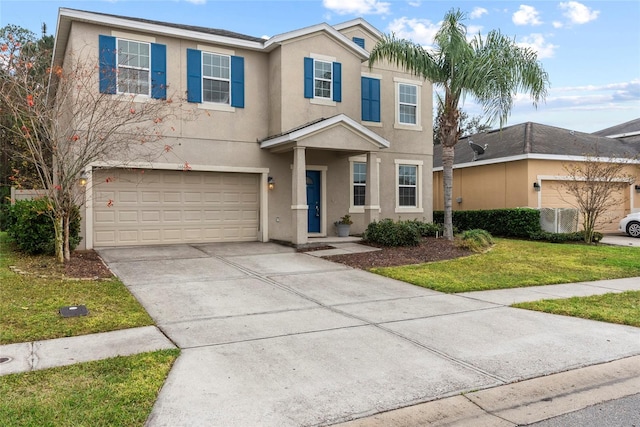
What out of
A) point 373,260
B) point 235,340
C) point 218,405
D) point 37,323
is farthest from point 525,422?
point 373,260

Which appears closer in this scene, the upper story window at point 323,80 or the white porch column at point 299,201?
the white porch column at point 299,201

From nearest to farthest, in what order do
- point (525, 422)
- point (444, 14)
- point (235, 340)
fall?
point (525, 422), point (235, 340), point (444, 14)

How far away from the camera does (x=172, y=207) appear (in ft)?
44.2

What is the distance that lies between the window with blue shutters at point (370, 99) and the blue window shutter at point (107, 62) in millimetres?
7990

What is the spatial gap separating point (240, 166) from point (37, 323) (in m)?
8.82

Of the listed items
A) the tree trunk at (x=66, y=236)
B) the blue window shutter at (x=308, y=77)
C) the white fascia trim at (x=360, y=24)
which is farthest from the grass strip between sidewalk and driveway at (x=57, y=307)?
the white fascia trim at (x=360, y=24)

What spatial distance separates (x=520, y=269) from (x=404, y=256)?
9.02 ft

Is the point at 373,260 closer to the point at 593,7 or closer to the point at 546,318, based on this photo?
the point at 546,318

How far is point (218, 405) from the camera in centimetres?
379

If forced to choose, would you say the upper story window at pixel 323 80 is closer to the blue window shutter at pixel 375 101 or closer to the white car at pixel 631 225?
the blue window shutter at pixel 375 101

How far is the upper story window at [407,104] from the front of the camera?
17.2 metres

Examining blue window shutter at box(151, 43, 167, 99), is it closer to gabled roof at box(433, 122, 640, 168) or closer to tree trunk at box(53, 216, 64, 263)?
tree trunk at box(53, 216, 64, 263)

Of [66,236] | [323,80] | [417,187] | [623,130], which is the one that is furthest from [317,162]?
[623,130]

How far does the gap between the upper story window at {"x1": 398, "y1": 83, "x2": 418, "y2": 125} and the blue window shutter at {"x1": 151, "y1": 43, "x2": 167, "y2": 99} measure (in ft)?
27.3
